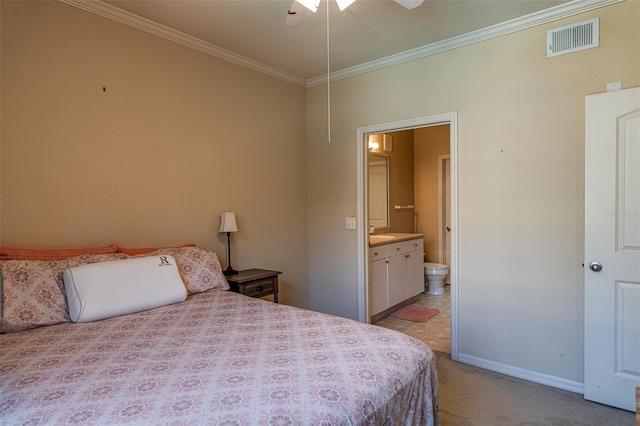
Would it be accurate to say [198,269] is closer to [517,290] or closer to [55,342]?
[55,342]

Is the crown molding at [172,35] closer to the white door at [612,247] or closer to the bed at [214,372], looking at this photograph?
the bed at [214,372]

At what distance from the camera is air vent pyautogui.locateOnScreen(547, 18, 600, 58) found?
235 cm

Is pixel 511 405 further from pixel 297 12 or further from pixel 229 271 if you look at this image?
pixel 297 12

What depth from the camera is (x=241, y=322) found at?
1.86 meters

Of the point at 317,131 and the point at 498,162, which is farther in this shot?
the point at 317,131

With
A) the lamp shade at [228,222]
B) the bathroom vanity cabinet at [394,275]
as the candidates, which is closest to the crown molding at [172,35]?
the lamp shade at [228,222]

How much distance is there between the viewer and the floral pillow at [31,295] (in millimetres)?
1718

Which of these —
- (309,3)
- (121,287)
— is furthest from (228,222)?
(309,3)

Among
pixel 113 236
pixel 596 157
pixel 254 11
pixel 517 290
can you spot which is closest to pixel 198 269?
pixel 113 236

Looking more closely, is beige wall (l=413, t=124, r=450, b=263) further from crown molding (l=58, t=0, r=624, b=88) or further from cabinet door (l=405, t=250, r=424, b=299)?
crown molding (l=58, t=0, r=624, b=88)

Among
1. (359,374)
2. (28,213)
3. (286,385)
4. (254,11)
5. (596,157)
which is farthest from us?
(254,11)

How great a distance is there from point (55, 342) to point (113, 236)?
1.01 meters

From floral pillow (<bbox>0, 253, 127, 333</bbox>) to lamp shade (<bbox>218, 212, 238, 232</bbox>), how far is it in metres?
1.23

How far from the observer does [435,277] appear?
503cm
